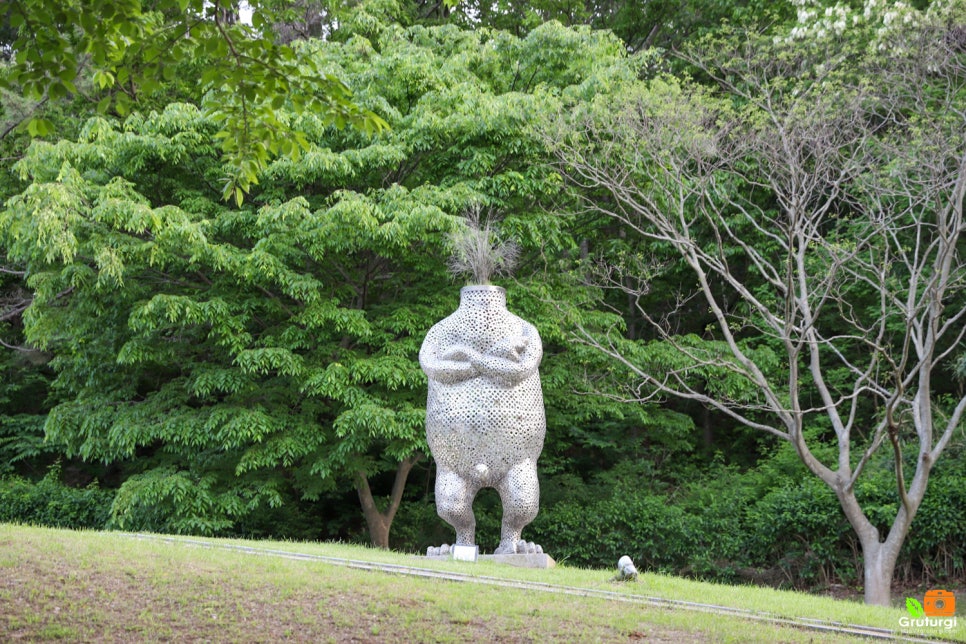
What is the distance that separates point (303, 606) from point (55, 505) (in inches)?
447

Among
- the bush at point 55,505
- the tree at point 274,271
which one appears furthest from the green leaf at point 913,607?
the bush at point 55,505

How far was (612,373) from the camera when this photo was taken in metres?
15.0

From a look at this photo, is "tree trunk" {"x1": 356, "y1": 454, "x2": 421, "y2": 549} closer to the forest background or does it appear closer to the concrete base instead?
the forest background

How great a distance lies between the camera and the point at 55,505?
54.2 ft

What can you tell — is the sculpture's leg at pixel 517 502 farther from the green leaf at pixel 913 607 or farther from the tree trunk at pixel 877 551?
the tree trunk at pixel 877 551

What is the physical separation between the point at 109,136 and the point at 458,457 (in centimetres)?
664

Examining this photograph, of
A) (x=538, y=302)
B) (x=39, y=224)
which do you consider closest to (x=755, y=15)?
(x=538, y=302)

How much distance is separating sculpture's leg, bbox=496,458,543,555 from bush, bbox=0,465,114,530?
8.23 meters

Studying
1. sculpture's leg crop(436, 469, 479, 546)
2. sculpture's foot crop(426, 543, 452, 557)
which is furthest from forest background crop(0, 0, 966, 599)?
sculpture's foot crop(426, 543, 452, 557)

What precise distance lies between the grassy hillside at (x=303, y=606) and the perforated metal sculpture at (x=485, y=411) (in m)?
1.99

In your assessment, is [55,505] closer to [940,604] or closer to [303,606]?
[303,606]

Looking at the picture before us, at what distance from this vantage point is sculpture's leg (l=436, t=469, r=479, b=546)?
419 inches

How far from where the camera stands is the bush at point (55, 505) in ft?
53.8

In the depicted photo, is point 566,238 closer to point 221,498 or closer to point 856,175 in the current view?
point 856,175
